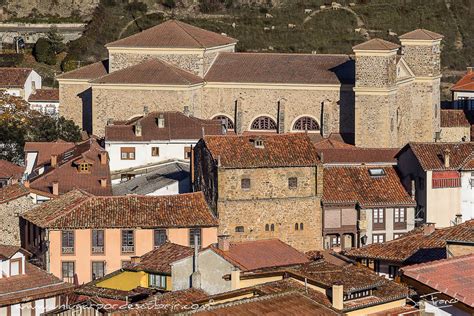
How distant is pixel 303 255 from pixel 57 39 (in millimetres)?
52727

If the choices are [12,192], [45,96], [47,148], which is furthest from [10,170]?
[45,96]

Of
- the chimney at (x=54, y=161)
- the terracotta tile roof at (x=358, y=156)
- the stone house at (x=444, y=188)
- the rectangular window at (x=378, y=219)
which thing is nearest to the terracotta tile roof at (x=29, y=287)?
the rectangular window at (x=378, y=219)

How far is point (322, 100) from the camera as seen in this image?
83000mm

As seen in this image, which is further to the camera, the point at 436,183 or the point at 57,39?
the point at 57,39

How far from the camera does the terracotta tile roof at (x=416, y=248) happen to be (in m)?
47.8

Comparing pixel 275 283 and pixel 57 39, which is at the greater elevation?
pixel 57 39

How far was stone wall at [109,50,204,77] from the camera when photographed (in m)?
83.9

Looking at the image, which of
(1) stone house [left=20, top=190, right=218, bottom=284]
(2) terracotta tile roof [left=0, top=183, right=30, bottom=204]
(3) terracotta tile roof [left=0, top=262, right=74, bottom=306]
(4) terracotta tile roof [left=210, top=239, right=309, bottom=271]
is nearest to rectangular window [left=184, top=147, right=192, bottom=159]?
(2) terracotta tile roof [left=0, top=183, right=30, bottom=204]

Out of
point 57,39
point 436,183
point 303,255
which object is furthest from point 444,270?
point 57,39

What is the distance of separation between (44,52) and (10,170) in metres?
29.7

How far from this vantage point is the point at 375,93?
79875 mm

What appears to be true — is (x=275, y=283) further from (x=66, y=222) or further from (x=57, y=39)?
(x=57, y=39)

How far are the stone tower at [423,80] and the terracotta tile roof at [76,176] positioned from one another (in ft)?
61.2

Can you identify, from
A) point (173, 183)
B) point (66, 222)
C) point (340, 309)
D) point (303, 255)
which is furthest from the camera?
point (173, 183)
